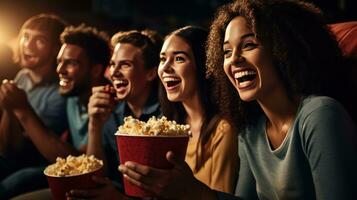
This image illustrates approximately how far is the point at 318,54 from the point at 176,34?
637mm

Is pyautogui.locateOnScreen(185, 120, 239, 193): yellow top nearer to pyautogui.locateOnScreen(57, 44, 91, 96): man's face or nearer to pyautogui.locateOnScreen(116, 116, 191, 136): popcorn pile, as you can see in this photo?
pyautogui.locateOnScreen(116, 116, 191, 136): popcorn pile

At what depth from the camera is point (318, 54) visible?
1197 millimetres

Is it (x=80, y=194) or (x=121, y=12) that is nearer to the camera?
(x=80, y=194)

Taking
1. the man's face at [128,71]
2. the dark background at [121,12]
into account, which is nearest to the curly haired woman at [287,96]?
the man's face at [128,71]

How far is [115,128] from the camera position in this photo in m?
2.08

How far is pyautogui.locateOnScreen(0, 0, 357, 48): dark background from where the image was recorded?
293 cm

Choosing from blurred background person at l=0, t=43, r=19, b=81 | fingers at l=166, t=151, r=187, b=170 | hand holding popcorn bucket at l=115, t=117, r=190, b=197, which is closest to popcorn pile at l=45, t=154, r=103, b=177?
hand holding popcorn bucket at l=115, t=117, r=190, b=197

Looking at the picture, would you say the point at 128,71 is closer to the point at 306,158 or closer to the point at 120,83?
the point at 120,83

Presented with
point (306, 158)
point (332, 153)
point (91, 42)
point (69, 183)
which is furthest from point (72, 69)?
point (332, 153)

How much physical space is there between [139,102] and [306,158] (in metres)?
1.01

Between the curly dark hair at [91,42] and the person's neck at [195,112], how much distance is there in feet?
2.80

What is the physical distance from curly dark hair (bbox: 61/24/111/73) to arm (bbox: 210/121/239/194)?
3.61 ft

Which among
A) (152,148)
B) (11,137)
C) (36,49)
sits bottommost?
(11,137)

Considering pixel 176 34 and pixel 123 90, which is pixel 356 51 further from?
pixel 123 90
